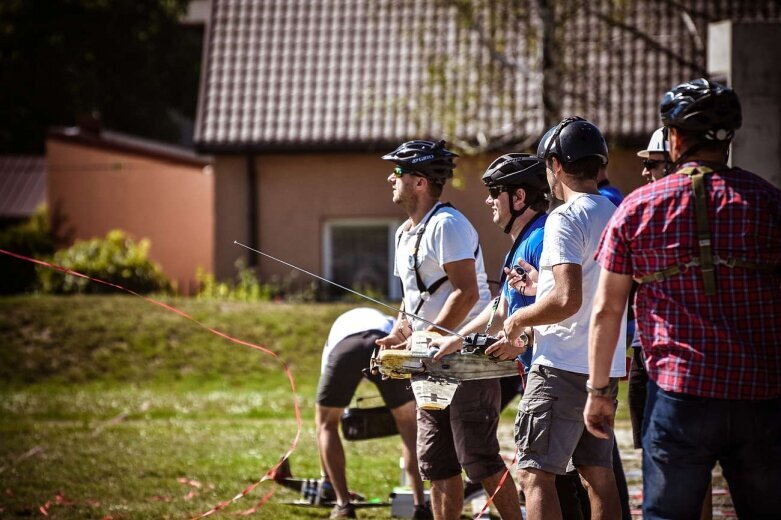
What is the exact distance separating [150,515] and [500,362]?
312cm

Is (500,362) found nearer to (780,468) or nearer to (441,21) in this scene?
(780,468)

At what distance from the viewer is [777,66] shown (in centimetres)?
908

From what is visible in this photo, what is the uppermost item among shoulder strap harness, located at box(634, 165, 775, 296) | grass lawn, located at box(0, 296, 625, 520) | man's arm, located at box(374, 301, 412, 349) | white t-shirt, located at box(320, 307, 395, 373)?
shoulder strap harness, located at box(634, 165, 775, 296)

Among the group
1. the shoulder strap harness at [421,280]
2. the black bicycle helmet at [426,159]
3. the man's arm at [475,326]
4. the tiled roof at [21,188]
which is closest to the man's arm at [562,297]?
the man's arm at [475,326]

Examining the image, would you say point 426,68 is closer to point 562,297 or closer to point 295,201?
point 295,201

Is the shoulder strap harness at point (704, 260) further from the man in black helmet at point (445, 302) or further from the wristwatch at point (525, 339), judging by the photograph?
the man in black helmet at point (445, 302)

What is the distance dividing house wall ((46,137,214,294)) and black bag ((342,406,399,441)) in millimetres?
16511

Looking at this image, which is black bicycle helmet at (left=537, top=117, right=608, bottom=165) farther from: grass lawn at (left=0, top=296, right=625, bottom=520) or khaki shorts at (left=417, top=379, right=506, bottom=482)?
grass lawn at (left=0, top=296, right=625, bottom=520)

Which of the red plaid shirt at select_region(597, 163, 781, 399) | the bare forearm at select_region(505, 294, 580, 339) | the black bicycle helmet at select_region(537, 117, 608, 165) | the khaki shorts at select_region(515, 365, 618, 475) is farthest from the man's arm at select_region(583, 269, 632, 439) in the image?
the black bicycle helmet at select_region(537, 117, 608, 165)

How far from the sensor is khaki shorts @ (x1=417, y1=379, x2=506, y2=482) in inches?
226

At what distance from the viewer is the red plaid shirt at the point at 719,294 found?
3783mm

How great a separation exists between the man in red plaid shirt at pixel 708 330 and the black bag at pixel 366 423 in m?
3.76

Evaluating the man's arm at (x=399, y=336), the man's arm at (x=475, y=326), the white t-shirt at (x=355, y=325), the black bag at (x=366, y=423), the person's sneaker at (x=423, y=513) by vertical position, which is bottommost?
the person's sneaker at (x=423, y=513)

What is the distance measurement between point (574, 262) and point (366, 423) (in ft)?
10.1
